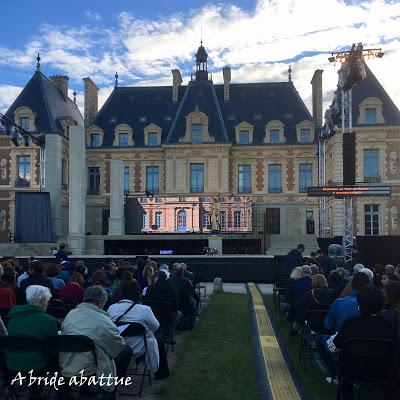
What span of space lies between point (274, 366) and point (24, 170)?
3272cm

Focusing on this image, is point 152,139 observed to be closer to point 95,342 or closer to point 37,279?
point 37,279

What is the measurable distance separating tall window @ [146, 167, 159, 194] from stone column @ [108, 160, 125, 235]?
361 inches

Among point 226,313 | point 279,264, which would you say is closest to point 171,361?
point 226,313

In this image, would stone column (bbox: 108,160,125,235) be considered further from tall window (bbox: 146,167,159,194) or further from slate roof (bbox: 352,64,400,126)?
slate roof (bbox: 352,64,400,126)

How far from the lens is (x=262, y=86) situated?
40875 millimetres

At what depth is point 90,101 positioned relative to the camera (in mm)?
41438

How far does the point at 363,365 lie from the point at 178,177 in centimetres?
3268

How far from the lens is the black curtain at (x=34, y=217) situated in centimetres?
2411

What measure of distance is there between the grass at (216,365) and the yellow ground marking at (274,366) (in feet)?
0.65

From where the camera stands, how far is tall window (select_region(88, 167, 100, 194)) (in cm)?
3850

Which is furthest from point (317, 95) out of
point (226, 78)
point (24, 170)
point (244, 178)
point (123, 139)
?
point (24, 170)

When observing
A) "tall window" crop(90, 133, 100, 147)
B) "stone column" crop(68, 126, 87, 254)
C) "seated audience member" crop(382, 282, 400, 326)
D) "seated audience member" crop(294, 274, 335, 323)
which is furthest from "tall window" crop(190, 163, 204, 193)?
"seated audience member" crop(382, 282, 400, 326)

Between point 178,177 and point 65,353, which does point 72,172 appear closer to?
point 178,177

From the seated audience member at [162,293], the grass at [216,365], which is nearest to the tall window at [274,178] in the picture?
the grass at [216,365]
